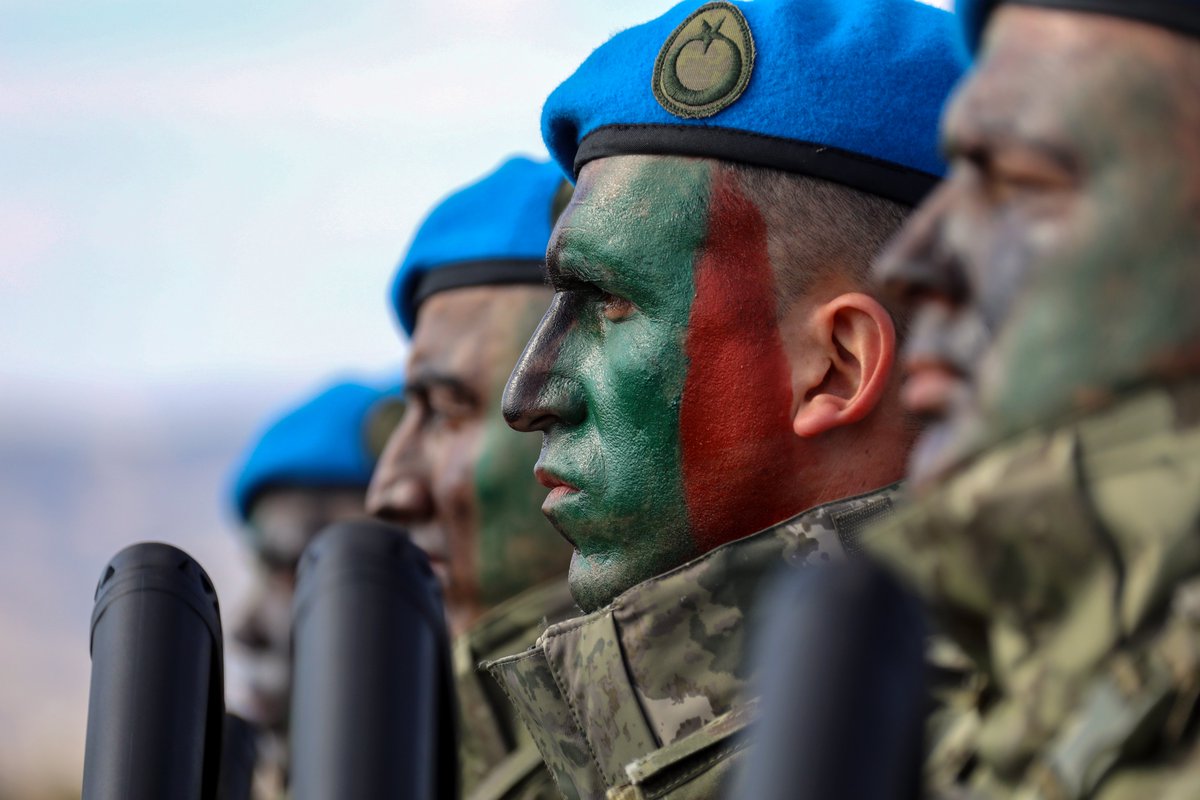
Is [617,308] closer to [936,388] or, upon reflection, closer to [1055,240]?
[936,388]

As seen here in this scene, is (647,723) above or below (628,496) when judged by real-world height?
below

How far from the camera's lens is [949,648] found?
8.74 feet

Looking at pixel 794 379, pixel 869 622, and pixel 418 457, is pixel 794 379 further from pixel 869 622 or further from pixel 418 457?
pixel 418 457

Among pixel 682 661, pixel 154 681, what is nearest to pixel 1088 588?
pixel 682 661

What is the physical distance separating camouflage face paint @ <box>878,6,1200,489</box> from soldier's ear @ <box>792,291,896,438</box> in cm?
96

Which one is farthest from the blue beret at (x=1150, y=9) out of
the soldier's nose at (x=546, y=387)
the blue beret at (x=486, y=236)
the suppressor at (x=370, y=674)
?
the blue beret at (x=486, y=236)

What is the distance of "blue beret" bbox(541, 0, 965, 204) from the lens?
3613 mm

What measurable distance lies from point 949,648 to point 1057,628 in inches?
14.6

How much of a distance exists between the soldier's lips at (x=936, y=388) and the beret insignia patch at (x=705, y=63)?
1239 mm

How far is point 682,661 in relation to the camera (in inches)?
133

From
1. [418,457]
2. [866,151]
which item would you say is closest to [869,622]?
[866,151]

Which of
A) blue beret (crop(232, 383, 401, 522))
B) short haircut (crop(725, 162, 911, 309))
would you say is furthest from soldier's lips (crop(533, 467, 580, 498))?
blue beret (crop(232, 383, 401, 522))

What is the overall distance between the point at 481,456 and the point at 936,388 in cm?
309

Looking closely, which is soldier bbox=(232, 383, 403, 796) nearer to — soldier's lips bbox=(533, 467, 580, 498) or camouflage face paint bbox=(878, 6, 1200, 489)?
soldier's lips bbox=(533, 467, 580, 498)
